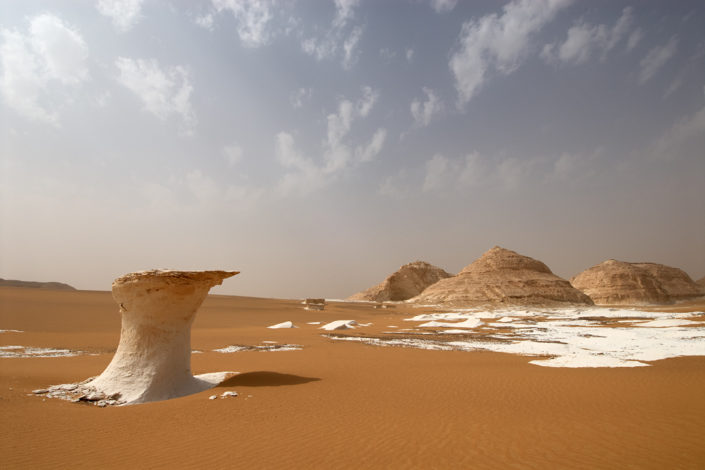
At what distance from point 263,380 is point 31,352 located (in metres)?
11.3

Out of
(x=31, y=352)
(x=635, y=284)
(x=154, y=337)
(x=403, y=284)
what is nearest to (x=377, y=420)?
(x=154, y=337)

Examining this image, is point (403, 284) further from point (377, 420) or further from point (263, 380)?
point (377, 420)

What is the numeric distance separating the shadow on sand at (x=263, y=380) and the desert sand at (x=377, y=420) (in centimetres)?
4

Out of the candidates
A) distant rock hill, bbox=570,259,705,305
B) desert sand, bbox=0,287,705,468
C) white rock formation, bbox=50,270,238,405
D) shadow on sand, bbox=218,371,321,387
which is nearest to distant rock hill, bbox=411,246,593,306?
distant rock hill, bbox=570,259,705,305

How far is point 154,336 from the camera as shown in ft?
28.7

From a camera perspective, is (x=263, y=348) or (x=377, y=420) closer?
(x=377, y=420)

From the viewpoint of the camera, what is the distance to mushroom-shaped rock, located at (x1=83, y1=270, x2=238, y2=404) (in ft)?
27.9

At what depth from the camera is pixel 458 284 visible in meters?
70.9

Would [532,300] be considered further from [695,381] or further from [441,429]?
[441,429]

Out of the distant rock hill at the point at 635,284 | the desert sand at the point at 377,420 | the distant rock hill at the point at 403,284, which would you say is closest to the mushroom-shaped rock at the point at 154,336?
the desert sand at the point at 377,420

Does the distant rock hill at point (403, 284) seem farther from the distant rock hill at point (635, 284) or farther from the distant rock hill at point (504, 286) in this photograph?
the distant rock hill at point (635, 284)

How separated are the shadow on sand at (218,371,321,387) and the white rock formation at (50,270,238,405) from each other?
0.66m

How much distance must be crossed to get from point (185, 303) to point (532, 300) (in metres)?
→ 62.6

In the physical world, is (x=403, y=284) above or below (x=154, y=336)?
above
